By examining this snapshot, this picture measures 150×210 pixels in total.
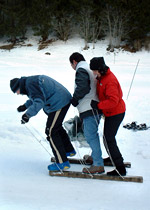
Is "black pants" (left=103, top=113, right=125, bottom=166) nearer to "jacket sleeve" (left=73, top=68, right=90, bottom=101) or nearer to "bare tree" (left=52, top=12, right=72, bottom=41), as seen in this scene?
"jacket sleeve" (left=73, top=68, right=90, bottom=101)

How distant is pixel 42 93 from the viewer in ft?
9.76

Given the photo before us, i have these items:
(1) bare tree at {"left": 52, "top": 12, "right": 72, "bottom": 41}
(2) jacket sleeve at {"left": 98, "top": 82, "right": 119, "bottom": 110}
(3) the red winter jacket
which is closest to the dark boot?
(3) the red winter jacket

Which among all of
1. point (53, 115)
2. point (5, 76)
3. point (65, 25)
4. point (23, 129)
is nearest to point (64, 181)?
point (53, 115)

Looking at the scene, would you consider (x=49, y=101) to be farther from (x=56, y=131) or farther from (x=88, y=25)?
(x=88, y=25)

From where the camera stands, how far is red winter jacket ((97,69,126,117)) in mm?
2828

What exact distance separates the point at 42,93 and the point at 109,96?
2.57 feet

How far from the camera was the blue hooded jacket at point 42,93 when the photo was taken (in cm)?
291

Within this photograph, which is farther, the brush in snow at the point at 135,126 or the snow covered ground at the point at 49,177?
the brush in snow at the point at 135,126

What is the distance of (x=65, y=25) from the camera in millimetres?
25734

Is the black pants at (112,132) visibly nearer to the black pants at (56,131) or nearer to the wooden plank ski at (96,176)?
the wooden plank ski at (96,176)

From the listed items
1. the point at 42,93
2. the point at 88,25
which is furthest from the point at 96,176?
the point at 88,25

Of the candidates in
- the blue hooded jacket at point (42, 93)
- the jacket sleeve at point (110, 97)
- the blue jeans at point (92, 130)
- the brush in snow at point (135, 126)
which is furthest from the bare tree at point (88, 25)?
the jacket sleeve at point (110, 97)

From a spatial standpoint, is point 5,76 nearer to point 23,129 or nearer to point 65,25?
point 23,129

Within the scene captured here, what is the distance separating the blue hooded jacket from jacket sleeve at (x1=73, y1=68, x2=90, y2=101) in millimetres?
278
